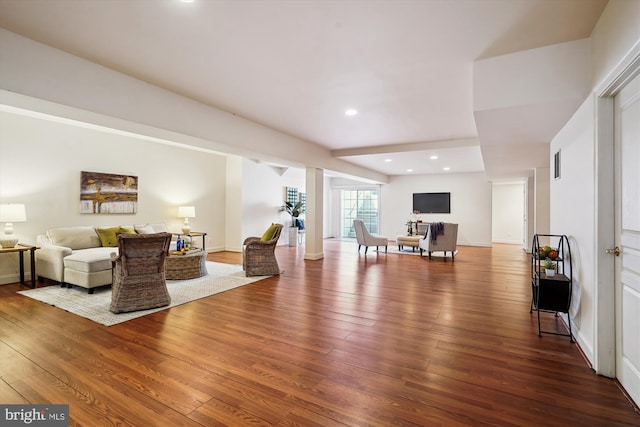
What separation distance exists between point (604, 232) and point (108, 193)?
727 centimetres

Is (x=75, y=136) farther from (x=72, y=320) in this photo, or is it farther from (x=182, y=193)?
(x=72, y=320)

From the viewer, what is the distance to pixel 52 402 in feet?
5.94

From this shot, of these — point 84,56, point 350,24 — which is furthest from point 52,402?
point 350,24

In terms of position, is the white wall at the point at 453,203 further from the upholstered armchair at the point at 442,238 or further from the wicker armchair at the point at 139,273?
the wicker armchair at the point at 139,273

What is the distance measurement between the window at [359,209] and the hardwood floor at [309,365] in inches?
334

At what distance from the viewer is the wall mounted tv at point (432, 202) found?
35.7ft

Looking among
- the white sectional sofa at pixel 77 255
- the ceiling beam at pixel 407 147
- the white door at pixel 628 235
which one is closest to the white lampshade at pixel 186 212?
the white sectional sofa at pixel 77 255

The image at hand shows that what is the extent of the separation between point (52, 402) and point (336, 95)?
373 cm

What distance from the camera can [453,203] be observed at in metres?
10.8

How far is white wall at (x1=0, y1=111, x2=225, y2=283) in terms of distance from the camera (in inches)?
190

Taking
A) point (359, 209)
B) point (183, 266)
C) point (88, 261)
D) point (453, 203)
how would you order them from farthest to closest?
point (359, 209), point (453, 203), point (183, 266), point (88, 261)

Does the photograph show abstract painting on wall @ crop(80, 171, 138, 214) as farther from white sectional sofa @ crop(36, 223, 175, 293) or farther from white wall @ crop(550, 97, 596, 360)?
white wall @ crop(550, 97, 596, 360)

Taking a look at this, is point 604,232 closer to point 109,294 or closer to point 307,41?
point 307,41

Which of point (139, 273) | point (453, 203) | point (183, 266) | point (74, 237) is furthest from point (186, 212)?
point (453, 203)
